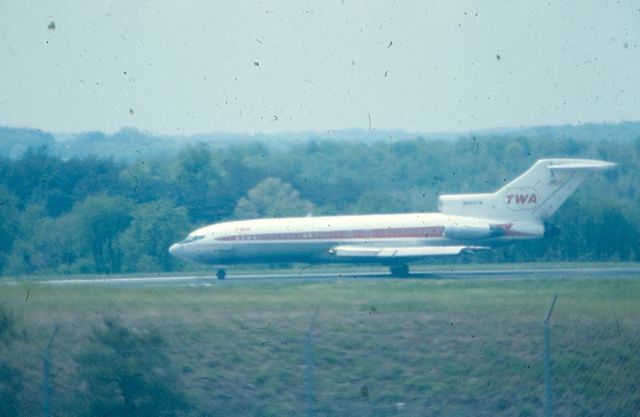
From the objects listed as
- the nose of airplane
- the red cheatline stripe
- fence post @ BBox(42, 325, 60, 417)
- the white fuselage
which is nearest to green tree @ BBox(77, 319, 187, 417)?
fence post @ BBox(42, 325, 60, 417)

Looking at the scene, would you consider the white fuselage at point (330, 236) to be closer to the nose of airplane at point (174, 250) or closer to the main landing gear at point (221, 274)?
the nose of airplane at point (174, 250)

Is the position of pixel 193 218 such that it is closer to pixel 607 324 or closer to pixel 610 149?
pixel 610 149

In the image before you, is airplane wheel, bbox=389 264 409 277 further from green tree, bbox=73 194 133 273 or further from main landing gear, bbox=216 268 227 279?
green tree, bbox=73 194 133 273

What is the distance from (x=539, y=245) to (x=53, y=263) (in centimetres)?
2145

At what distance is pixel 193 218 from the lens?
54219mm

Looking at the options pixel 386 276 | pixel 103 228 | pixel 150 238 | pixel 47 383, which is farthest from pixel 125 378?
pixel 150 238

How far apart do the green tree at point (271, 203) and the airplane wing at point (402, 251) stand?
47.0 feet

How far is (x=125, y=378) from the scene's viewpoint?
15141 millimetres

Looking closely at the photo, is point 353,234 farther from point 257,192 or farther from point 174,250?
point 257,192

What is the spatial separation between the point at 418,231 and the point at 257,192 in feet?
60.3

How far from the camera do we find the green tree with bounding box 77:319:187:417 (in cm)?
1502

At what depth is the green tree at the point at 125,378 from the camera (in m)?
15.0

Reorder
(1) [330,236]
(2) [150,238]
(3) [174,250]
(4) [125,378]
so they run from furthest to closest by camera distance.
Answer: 1. (2) [150,238]
2. (3) [174,250]
3. (1) [330,236]
4. (4) [125,378]

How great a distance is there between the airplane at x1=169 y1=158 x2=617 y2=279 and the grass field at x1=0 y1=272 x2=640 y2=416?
1940cm
